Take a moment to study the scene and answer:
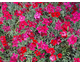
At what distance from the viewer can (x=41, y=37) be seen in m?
2.09

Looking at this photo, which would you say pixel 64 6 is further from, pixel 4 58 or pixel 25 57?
pixel 4 58

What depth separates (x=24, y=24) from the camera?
201 cm

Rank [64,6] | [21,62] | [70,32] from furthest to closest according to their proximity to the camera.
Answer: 1. [64,6]
2. [70,32]
3. [21,62]

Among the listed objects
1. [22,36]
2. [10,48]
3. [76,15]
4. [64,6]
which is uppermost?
[64,6]

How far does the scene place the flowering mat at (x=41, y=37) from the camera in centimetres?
195

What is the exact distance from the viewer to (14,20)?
7.22ft

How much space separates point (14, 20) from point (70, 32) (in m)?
0.84

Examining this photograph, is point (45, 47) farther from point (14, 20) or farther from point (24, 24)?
point (14, 20)

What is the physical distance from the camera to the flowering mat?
76.8 inches

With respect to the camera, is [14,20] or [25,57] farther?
[14,20]

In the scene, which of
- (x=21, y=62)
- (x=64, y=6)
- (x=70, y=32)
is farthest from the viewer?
(x=64, y=6)

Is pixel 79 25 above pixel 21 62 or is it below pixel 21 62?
above

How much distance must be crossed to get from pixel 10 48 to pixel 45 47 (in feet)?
1.79

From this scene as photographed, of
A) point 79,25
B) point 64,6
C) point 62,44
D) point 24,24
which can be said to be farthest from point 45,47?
point 64,6
